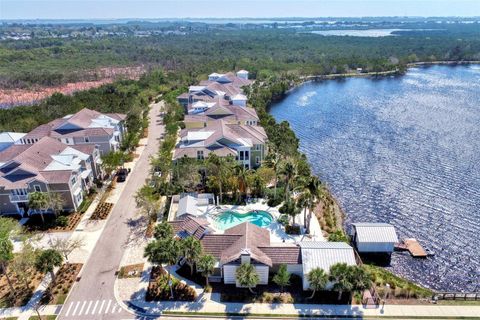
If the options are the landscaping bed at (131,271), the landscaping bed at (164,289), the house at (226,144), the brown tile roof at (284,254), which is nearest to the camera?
the landscaping bed at (164,289)

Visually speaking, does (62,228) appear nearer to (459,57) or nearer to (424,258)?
(424,258)

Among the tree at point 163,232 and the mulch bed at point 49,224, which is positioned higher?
the tree at point 163,232

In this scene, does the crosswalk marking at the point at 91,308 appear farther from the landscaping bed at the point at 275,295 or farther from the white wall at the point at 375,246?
the white wall at the point at 375,246

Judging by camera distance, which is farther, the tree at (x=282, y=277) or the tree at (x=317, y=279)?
the tree at (x=282, y=277)

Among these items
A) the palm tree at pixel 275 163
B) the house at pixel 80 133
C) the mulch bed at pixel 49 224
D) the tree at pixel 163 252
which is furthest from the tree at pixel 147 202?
the house at pixel 80 133

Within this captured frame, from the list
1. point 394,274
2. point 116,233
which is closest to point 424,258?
point 394,274

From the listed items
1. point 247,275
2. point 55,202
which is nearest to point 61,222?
point 55,202
